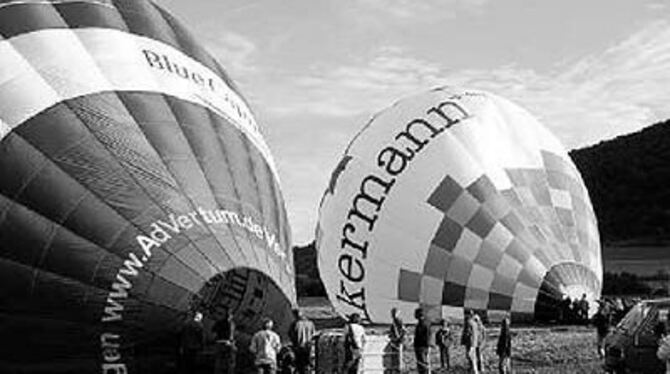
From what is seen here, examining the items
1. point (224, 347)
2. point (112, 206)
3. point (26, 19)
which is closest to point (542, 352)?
point (224, 347)

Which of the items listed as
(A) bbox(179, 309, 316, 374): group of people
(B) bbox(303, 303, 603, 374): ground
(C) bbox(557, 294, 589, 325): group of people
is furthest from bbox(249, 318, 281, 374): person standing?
(C) bbox(557, 294, 589, 325): group of people

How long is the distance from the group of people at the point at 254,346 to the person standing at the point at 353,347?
758 millimetres

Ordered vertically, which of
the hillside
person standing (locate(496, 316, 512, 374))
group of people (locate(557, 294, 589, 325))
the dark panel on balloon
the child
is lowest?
the child

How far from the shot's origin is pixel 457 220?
15805mm

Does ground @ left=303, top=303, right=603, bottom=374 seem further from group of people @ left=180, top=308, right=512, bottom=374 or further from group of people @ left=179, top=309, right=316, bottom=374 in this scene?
group of people @ left=179, top=309, right=316, bottom=374

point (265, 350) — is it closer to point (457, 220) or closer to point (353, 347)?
point (353, 347)

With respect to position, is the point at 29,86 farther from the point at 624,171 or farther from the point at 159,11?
the point at 624,171

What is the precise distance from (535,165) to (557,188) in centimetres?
54

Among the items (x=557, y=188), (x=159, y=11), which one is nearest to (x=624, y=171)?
(x=557, y=188)

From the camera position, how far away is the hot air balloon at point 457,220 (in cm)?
1575

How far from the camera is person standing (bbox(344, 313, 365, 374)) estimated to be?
983 cm

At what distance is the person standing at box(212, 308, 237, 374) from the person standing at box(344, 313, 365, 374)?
167 centimetres

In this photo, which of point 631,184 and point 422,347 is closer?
point 422,347

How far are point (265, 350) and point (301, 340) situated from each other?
0.77 meters
